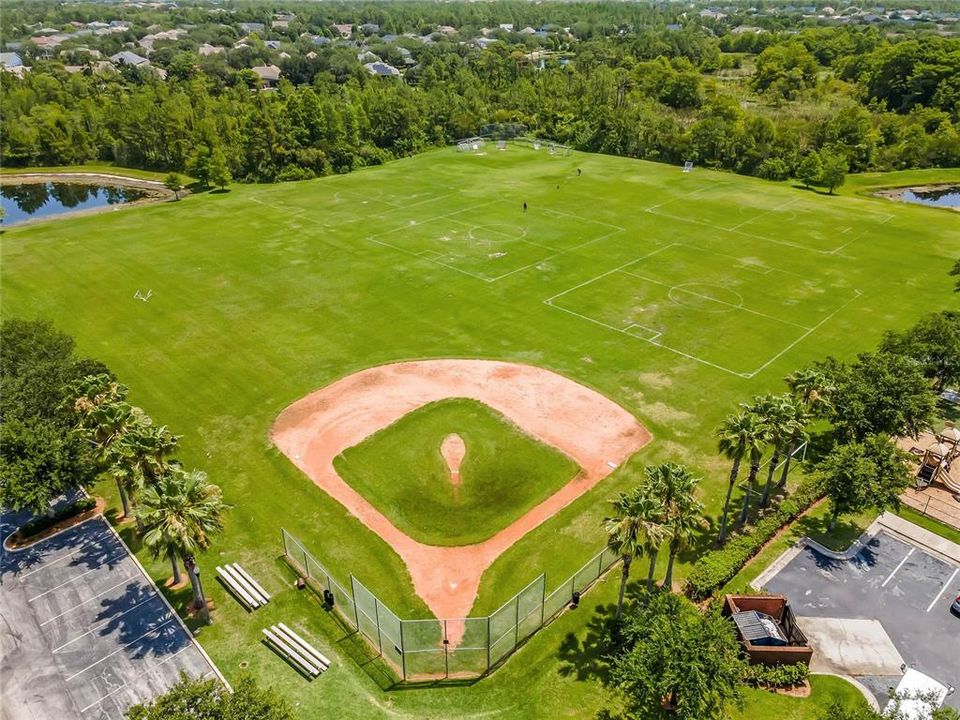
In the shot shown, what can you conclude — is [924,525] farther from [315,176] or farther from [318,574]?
[315,176]

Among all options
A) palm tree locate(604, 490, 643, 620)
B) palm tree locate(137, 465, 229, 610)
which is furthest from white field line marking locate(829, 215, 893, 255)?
palm tree locate(137, 465, 229, 610)

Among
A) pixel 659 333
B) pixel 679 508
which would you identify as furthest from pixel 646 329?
pixel 679 508

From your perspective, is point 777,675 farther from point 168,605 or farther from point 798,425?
point 168,605

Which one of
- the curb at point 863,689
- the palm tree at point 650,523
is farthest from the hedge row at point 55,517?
the curb at point 863,689

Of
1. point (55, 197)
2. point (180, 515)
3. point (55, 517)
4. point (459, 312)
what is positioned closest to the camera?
point (180, 515)

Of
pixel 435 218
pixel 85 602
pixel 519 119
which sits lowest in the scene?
pixel 435 218

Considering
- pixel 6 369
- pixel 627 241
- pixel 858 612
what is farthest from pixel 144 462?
pixel 627 241

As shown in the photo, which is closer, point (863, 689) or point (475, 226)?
point (863, 689)

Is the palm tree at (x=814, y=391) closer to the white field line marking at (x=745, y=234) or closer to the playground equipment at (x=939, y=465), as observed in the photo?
the playground equipment at (x=939, y=465)
